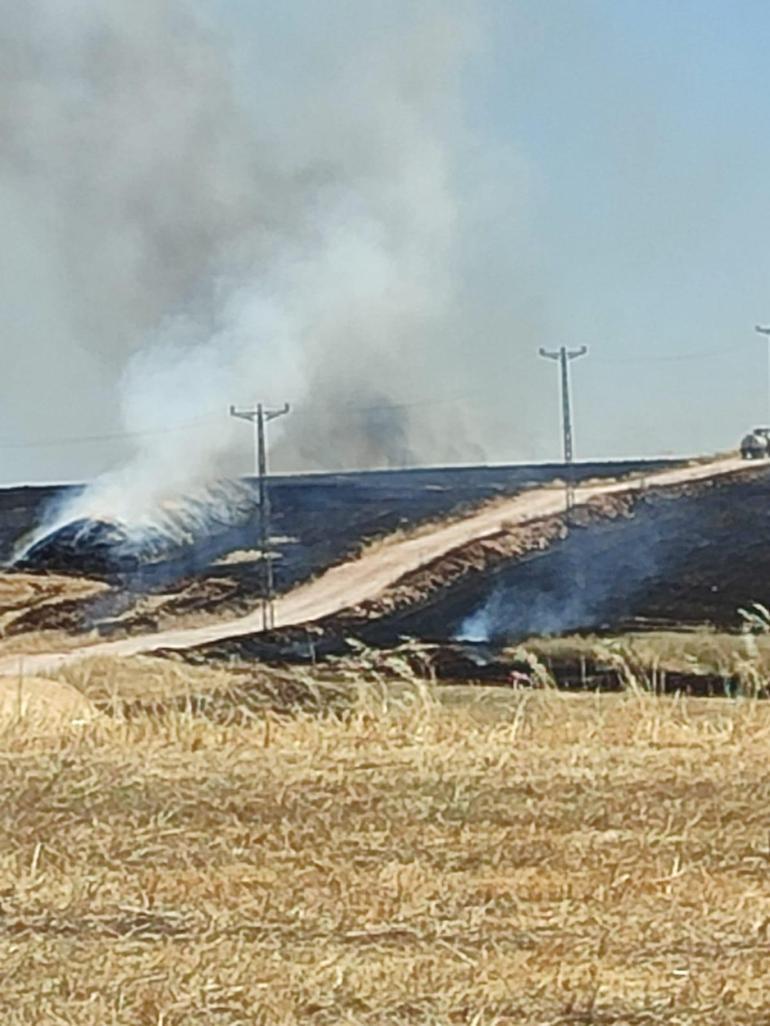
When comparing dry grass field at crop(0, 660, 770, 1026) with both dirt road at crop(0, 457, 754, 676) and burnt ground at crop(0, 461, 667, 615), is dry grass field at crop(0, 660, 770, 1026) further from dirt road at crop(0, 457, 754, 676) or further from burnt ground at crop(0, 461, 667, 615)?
burnt ground at crop(0, 461, 667, 615)

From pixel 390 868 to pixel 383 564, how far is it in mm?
36766

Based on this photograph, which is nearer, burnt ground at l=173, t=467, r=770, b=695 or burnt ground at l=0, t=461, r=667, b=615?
burnt ground at l=173, t=467, r=770, b=695

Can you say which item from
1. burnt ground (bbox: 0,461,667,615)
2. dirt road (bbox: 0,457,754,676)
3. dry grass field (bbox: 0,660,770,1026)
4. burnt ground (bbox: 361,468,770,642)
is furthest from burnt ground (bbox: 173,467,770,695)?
dry grass field (bbox: 0,660,770,1026)

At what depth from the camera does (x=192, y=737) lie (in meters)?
7.98

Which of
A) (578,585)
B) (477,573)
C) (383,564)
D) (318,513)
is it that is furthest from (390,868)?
(318,513)

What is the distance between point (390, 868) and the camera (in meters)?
5.45

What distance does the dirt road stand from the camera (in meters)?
37.0

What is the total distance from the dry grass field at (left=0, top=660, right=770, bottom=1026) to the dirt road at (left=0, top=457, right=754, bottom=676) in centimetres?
2280

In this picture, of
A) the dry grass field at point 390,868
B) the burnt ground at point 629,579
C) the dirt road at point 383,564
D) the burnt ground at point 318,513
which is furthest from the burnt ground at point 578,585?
the dry grass field at point 390,868

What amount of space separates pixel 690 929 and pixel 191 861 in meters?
1.61

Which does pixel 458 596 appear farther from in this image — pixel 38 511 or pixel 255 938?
pixel 255 938

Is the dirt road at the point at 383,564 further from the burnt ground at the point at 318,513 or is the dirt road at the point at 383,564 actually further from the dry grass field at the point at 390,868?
the dry grass field at the point at 390,868

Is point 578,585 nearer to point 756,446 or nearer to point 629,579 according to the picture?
point 629,579

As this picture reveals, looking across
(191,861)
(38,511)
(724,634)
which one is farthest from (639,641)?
(38,511)
